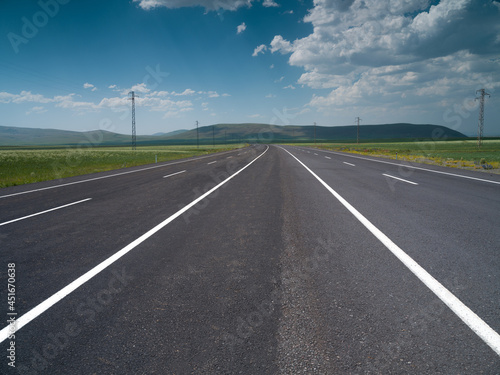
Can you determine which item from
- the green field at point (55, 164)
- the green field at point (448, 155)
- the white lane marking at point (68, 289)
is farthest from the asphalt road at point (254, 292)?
the green field at point (448, 155)

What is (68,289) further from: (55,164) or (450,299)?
(55,164)

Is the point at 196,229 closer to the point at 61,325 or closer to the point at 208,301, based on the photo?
the point at 208,301

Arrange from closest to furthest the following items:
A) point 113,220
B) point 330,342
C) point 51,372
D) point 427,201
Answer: point 51,372
point 330,342
point 113,220
point 427,201

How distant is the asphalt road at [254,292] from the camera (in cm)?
218


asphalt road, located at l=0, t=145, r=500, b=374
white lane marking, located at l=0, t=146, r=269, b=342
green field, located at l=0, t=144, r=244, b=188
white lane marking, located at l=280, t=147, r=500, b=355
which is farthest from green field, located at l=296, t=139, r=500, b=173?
green field, located at l=0, t=144, r=244, b=188

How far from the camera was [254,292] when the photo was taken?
309 cm

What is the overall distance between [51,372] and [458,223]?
21.3 feet

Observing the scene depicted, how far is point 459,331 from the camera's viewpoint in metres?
2.39

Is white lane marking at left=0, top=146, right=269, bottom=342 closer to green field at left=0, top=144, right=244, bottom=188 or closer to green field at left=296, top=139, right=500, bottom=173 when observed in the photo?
green field at left=0, top=144, right=244, bottom=188

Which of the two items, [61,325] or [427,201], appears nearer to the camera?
[61,325]

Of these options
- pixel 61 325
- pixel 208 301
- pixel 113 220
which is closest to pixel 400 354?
pixel 208 301

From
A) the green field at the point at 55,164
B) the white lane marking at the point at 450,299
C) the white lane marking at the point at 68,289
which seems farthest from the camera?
the green field at the point at 55,164

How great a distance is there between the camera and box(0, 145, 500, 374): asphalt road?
2.18 m

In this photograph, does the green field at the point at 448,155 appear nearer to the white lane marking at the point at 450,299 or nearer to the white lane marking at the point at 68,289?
the white lane marking at the point at 450,299
